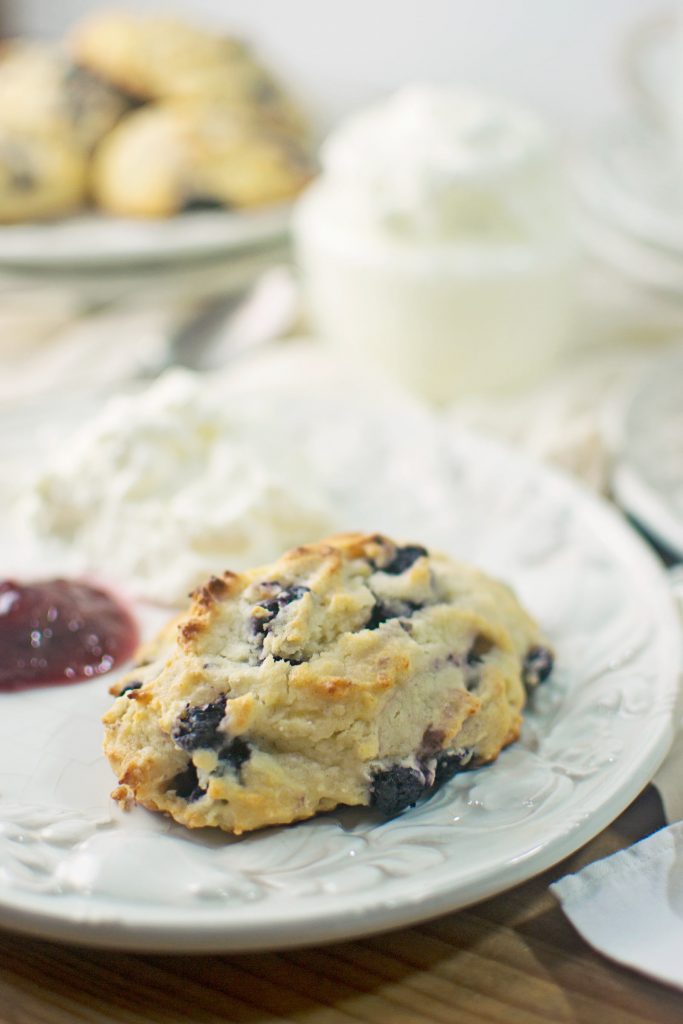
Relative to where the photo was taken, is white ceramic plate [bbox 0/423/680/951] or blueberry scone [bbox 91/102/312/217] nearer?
white ceramic plate [bbox 0/423/680/951]

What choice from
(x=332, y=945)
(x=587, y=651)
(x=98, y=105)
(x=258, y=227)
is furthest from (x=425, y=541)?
(x=98, y=105)

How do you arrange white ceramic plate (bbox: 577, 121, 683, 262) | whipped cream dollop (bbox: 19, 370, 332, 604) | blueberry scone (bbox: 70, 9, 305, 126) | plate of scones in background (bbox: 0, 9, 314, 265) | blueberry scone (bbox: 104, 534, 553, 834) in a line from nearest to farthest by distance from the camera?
blueberry scone (bbox: 104, 534, 553, 834), whipped cream dollop (bbox: 19, 370, 332, 604), white ceramic plate (bbox: 577, 121, 683, 262), plate of scones in background (bbox: 0, 9, 314, 265), blueberry scone (bbox: 70, 9, 305, 126)

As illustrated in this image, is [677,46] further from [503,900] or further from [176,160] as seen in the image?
[503,900]

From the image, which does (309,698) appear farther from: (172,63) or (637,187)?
(172,63)

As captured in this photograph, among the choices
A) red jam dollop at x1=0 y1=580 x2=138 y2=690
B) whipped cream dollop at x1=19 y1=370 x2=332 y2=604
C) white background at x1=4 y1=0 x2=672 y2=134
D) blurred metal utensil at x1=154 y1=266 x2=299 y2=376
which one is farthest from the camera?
white background at x1=4 y1=0 x2=672 y2=134

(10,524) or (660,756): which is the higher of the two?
(660,756)

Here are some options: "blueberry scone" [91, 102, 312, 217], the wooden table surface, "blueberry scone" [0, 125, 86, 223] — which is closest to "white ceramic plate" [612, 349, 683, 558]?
the wooden table surface

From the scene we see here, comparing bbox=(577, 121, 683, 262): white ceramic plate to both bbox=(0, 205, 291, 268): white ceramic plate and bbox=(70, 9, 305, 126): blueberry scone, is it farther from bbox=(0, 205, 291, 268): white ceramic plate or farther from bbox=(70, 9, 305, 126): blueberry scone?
bbox=(70, 9, 305, 126): blueberry scone
